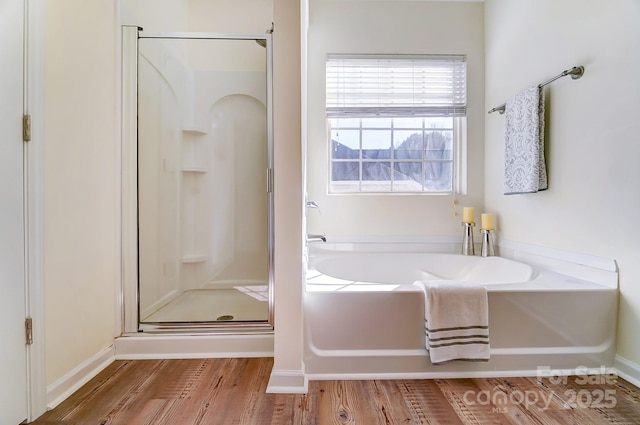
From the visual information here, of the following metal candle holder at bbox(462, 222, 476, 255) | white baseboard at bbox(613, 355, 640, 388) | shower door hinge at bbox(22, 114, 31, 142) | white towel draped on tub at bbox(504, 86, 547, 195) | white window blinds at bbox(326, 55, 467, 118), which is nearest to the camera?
shower door hinge at bbox(22, 114, 31, 142)

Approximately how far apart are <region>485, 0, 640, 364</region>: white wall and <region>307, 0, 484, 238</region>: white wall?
0.29 meters

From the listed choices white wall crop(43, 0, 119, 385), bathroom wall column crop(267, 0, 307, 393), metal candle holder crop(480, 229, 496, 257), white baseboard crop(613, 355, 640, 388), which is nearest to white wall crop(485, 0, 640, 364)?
white baseboard crop(613, 355, 640, 388)

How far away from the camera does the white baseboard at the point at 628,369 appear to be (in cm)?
142

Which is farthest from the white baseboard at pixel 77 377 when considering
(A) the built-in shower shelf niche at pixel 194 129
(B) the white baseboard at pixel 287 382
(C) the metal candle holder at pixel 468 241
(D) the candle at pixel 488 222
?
(D) the candle at pixel 488 222

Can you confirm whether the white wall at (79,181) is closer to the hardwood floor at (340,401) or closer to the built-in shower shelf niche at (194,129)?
the hardwood floor at (340,401)

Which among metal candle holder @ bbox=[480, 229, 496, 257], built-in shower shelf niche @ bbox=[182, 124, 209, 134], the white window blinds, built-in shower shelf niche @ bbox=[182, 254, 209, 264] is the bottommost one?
built-in shower shelf niche @ bbox=[182, 254, 209, 264]

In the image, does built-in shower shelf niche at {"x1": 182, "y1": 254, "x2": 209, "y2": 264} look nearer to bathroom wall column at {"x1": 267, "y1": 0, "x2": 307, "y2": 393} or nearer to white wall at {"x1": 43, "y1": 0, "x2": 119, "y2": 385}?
white wall at {"x1": 43, "y1": 0, "x2": 119, "y2": 385}

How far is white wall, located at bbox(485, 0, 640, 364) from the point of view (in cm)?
144

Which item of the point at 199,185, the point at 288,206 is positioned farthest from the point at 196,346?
the point at 199,185

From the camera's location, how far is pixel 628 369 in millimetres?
1458

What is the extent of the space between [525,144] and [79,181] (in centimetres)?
254

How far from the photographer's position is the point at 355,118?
255cm

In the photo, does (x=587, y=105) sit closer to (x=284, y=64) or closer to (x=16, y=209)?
(x=284, y=64)

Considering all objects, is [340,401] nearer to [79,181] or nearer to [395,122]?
[79,181]
